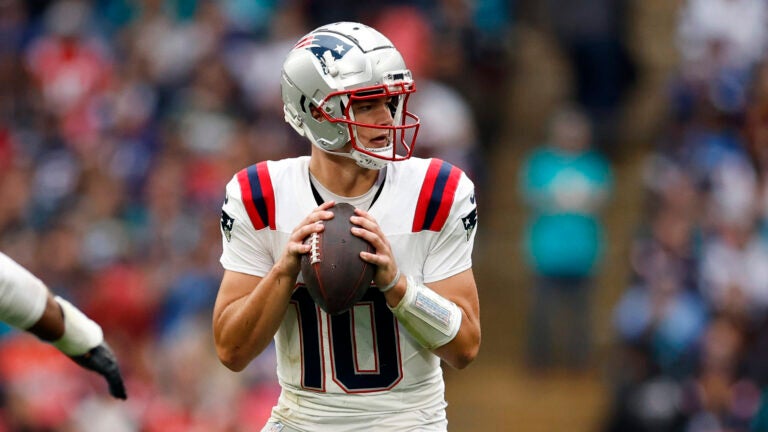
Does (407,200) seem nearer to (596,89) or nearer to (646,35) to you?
(596,89)

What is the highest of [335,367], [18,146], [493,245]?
[335,367]

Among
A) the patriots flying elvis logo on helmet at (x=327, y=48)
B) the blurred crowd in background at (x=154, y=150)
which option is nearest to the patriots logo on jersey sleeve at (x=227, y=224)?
the patriots flying elvis logo on helmet at (x=327, y=48)

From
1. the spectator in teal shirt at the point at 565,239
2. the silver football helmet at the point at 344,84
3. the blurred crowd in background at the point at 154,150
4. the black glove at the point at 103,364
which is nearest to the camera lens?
the silver football helmet at the point at 344,84

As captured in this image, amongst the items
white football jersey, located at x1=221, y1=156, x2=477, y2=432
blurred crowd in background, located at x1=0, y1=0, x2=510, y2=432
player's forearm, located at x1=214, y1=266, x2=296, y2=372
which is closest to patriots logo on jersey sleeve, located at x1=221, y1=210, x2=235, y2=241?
white football jersey, located at x1=221, y1=156, x2=477, y2=432

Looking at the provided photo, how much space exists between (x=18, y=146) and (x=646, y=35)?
5556 mm

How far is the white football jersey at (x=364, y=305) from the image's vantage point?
4.57 metres

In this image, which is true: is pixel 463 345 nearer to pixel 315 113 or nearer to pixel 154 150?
pixel 315 113

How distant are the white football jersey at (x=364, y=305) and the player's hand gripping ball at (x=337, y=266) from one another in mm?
283

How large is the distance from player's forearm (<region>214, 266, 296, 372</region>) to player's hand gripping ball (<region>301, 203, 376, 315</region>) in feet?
0.36

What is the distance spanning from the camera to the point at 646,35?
1252 centimetres

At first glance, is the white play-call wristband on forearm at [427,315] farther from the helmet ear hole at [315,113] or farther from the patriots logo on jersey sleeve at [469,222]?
the helmet ear hole at [315,113]

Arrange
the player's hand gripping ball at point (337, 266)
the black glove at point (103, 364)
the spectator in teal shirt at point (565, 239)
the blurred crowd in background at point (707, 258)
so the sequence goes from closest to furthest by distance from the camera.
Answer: the player's hand gripping ball at point (337, 266), the black glove at point (103, 364), the blurred crowd in background at point (707, 258), the spectator in teal shirt at point (565, 239)

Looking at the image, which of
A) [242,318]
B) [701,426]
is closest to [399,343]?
[242,318]

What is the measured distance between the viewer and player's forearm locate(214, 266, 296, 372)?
436cm
